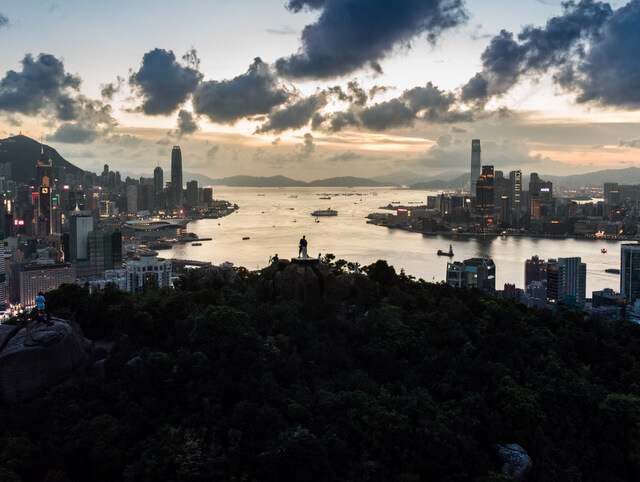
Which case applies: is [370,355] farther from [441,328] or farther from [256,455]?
[256,455]

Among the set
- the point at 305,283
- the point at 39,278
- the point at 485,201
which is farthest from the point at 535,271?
the point at 485,201

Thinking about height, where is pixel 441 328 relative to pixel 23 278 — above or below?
above

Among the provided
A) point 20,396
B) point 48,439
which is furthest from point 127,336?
point 48,439

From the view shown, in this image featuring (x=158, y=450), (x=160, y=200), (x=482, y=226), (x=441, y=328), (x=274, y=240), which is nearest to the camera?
(x=158, y=450)

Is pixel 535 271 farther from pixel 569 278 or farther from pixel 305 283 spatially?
pixel 305 283

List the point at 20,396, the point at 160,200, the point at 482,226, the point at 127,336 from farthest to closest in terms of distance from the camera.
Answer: the point at 160,200 < the point at 482,226 < the point at 127,336 < the point at 20,396

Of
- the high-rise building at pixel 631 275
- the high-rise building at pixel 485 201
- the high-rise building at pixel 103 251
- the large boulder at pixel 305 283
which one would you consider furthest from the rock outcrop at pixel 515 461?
the high-rise building at pixel 485 201
